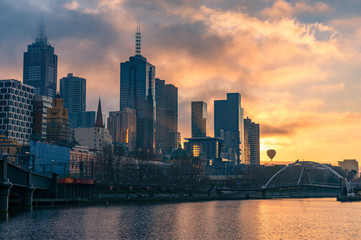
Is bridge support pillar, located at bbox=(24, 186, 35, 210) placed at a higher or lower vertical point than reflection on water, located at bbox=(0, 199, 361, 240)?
higher

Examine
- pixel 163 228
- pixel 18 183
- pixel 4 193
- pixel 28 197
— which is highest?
pixel 18 183

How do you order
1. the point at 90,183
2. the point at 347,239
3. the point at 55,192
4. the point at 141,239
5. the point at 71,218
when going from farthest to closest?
1. the point at 90,183
2. the point at 55,192
3. the point at 71,218
4. the point at 347,239
5. the point at 141,239

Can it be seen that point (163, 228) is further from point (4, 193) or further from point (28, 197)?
point (28, 197)

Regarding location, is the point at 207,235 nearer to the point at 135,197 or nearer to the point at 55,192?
the point at 55,192

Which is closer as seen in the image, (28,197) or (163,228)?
(163,228)

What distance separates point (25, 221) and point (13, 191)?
2578cm

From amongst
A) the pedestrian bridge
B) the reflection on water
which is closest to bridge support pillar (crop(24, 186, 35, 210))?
the pedestrian bridge

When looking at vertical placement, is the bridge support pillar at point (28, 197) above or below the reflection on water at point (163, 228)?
above

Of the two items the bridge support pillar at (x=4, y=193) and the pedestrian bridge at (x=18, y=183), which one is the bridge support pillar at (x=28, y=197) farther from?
the bridge support pillar at (x=4, y=193)

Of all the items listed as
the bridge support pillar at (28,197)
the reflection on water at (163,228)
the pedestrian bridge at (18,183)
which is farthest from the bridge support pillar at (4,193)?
the bridge support pillar at (28,197)

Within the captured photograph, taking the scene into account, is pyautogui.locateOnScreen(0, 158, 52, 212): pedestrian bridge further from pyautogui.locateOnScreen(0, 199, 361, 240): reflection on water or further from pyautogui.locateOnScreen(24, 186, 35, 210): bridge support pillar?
pyautogui.locateOnScreen(0, 199, 361, 240): reflection on water

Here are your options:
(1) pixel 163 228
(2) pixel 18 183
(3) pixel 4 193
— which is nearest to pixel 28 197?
(2) pixel 18 183

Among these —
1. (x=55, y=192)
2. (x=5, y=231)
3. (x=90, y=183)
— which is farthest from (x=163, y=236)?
(x=90, y=183)

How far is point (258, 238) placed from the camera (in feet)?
235
